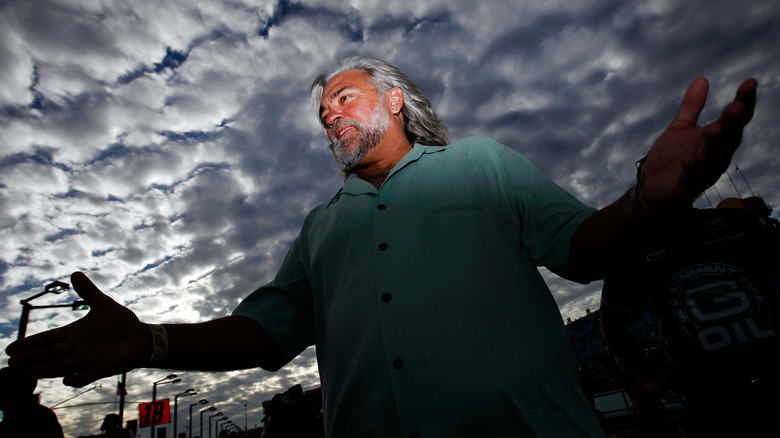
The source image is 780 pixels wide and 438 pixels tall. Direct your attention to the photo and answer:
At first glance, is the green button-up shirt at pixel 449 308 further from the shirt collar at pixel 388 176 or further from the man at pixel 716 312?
the man at pixel 716 312

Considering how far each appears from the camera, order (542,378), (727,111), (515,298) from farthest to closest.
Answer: (515,298)
(542,378)
(727,111)

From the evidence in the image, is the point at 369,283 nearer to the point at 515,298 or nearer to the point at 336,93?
the point at 515,298

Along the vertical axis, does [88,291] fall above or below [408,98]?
below

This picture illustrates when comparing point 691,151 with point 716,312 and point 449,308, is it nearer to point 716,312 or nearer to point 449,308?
point 449,308

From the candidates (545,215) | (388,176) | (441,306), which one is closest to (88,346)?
(441,306)

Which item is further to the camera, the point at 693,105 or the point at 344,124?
the point at 344,124

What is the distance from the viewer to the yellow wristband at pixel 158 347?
4.96ft

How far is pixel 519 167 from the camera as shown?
73.7 inches

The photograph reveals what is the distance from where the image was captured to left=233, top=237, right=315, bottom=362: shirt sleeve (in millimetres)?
2084

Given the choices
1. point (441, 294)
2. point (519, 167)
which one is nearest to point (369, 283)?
point (441, 294)

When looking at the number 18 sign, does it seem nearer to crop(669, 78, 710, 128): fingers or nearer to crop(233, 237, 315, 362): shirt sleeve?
crop(233, 237, 315, 362): shirt sleeve

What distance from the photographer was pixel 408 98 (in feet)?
11.5

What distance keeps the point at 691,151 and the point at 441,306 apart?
1.00 m

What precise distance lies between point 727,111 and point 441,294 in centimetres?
110
